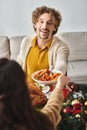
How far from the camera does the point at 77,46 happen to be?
3330mm

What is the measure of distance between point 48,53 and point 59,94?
0.97 meters

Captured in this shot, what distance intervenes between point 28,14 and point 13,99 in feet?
9.31

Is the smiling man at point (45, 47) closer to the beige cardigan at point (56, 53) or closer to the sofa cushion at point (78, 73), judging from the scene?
the beige cardigan at point (56, 53)

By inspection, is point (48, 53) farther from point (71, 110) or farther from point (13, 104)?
point (13, 104)

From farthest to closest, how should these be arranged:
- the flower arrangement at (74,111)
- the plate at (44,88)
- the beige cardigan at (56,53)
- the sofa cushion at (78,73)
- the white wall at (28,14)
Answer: the white wall at (28,14), the sofa cushion at (78,73), the beige cardigan at (56,53), the plate at (44,88), the flower arrangement at (74,111)

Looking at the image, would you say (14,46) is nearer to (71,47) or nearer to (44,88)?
(71,47)

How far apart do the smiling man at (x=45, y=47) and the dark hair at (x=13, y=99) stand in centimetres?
128

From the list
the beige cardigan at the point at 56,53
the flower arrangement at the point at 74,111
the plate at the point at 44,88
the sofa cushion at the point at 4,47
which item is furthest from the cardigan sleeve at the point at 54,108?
the sofa cushion at the point at 4,47

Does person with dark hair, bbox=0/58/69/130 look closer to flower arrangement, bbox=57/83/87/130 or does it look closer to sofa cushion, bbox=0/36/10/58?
flower arrangement, bbox=57/83/87/130

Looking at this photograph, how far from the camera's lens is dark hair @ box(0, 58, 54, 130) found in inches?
30.0

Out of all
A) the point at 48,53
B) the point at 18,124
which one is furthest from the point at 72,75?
the point at 18,124

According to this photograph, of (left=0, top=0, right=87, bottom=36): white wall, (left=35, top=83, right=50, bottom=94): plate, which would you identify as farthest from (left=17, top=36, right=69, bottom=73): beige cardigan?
(left=0, top=0, right=87, bottom=36): white wall

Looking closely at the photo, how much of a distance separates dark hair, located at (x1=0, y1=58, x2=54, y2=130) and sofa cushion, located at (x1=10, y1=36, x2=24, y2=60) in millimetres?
2432

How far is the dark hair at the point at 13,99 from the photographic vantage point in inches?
30.0
